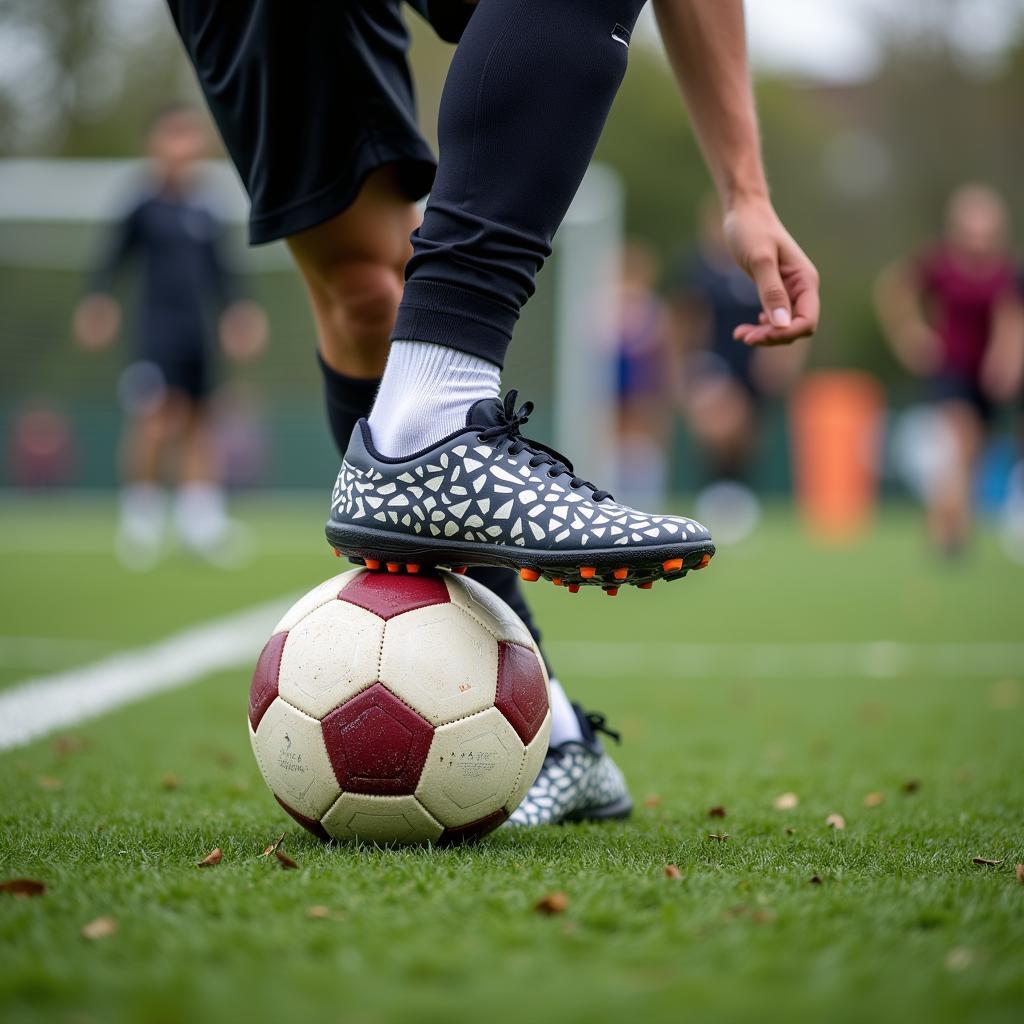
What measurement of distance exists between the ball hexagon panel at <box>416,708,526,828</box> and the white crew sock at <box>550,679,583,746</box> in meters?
0.38

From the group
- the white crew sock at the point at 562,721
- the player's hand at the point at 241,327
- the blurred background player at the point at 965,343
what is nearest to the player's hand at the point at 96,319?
the player's hand at the point at 241,327

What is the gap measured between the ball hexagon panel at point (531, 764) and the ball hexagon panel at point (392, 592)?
24cm

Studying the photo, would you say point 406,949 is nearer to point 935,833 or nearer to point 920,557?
point 935,833

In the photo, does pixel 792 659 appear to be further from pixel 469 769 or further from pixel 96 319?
pixel 96 319

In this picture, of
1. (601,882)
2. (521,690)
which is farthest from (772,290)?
(601,882)

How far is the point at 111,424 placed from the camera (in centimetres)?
1822

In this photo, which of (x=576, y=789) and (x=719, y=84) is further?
(x=576, y=789)

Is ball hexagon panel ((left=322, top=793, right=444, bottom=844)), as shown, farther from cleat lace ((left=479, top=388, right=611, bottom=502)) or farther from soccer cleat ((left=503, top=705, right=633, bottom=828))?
cleat lace ((left=479, top=388, right=611, bottom=502))

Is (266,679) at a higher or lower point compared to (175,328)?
lower

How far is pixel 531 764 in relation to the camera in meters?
1.94

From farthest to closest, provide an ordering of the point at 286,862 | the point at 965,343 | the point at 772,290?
the point at 965,343 → the point at 772,290 → the point at 286,862

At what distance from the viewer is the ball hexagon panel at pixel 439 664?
1837 millimetres

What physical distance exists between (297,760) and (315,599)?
0.24 meters

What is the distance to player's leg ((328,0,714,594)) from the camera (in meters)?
1.77
